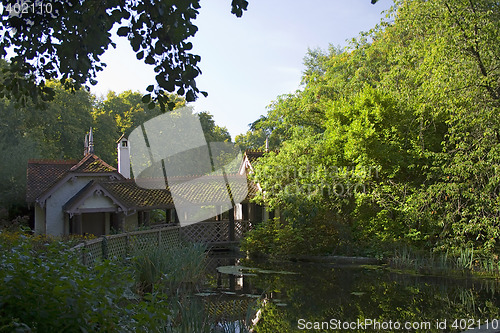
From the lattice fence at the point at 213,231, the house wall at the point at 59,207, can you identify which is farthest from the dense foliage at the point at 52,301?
the house wall at the point at 59,207

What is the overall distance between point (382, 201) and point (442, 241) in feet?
8.04

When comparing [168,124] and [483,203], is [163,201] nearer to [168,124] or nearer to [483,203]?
[483,203]

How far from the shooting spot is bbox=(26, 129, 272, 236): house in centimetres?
2200

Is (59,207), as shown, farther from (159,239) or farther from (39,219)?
(159,239)

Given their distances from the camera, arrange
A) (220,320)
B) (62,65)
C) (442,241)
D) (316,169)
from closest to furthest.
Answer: (62,65), (220,320), (442,241), (316,169)

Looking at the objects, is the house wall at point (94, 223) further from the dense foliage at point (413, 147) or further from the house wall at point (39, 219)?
the dense foliage at point (413, 147)

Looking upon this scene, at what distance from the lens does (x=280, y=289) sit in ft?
39.9

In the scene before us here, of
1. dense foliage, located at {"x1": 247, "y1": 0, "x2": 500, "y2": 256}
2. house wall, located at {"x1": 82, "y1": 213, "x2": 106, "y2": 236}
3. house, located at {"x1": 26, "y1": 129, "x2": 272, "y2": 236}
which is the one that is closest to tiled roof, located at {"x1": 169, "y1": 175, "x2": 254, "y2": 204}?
house, located at {"x1": 26, "y1": 129, "x2": 272, "y2": 236}

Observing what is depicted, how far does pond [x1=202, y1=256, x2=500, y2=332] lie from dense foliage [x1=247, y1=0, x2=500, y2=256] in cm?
227

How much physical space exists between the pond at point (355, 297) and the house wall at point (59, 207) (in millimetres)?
11127

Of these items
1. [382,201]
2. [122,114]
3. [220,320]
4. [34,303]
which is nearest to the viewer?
[34,303]

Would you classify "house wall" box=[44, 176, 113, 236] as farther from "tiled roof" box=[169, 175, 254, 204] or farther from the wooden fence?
the wooden fence

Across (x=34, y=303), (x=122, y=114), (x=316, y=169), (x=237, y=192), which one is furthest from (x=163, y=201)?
(x=122, y=114)

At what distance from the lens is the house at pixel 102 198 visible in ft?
72.2
